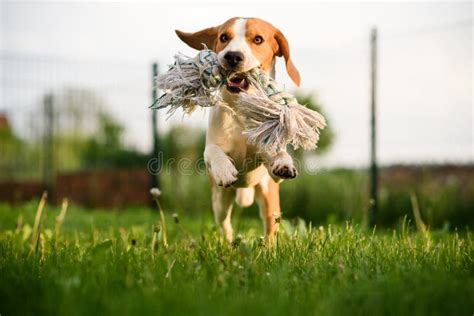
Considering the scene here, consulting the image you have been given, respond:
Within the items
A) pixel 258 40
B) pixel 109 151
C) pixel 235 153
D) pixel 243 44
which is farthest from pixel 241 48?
pixel 109 151

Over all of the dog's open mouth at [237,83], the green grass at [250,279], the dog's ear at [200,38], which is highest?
the dog's ear at [200,38]

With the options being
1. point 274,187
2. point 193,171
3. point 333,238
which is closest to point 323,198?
point 193,171

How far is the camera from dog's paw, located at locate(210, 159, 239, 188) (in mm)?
3350

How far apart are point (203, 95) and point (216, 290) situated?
1564 millimetres

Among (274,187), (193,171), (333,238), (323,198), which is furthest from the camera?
(193,171)

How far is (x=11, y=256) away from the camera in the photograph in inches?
120

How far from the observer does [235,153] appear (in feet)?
12.5

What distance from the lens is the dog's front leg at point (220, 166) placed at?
3357mm

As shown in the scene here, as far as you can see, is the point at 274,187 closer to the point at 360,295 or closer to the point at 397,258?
the point at 397,258

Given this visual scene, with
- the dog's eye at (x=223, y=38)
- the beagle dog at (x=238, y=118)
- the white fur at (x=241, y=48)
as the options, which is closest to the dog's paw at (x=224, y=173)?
the beagle dog at (x=238, y=118)

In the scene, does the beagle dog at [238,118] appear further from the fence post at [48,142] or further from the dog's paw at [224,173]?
the fence post at [48,142]

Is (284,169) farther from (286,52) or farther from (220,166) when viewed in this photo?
(286,52)

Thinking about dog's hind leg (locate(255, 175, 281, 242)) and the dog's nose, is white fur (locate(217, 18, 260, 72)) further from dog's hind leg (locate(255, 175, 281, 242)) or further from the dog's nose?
dog's hind leg (locate(255, 175, 281, 242))

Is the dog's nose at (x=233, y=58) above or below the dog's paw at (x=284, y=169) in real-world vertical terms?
above
